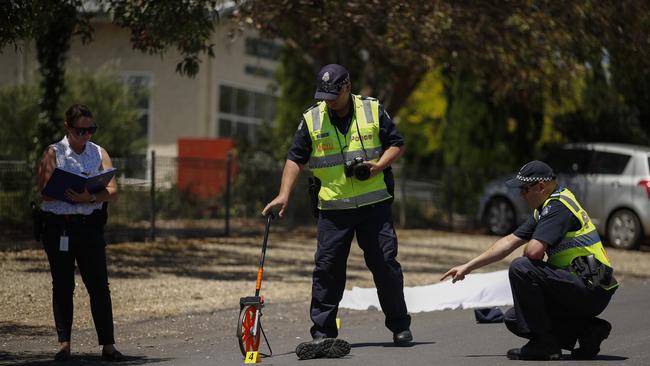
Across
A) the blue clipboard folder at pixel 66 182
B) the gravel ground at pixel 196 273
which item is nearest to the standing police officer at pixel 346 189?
the blue clipboard folder at pixel 66 182

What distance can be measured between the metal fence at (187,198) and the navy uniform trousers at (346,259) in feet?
26.1

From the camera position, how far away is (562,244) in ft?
25.1

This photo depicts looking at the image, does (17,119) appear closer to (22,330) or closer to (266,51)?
(266,51)

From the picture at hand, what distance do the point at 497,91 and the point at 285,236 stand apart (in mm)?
4399

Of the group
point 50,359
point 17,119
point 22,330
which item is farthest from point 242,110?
point 50,359

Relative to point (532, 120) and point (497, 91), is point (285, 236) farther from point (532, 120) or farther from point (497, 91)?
point (532, 120)

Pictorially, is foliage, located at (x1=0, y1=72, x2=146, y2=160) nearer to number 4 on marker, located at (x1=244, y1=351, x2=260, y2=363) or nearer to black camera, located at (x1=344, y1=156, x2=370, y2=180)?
black camera, located at (x1=344, y1=156, x2=370, y2=180)

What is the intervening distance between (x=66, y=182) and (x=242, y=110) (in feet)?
72.3

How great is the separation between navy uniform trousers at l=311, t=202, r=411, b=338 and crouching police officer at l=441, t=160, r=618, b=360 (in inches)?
26.6

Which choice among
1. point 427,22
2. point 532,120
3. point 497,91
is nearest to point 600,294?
point 427,22

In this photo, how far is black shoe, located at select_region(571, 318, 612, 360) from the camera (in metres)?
7.66

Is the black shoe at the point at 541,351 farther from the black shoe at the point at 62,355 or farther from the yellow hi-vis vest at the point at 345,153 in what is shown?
the black shoe at the point at 62,355

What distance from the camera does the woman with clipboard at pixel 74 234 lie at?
26.0 feet

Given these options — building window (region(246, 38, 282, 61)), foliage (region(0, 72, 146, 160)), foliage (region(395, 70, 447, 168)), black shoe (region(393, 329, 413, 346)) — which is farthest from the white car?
foliage (region(395, 70, 447, 168))
